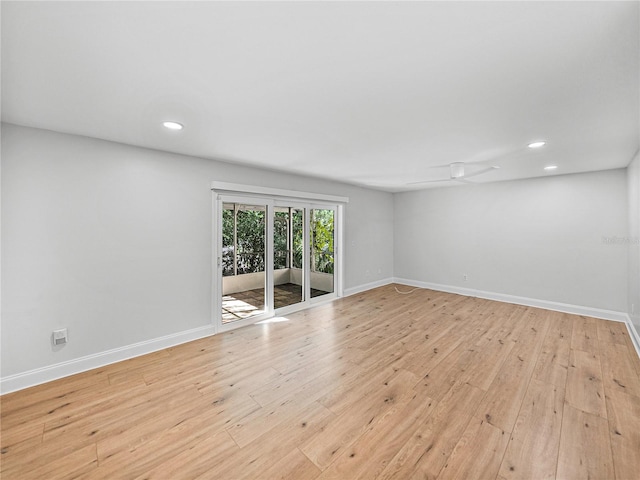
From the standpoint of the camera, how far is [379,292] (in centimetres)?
603

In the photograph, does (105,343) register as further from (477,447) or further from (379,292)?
(379,292)

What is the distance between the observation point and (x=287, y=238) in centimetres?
466

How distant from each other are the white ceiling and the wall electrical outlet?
1951mm

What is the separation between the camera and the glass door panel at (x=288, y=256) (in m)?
4.52

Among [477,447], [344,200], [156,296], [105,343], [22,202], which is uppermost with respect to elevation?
[344,200]

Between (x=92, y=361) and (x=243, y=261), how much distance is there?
205 cm

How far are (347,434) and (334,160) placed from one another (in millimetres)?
3028

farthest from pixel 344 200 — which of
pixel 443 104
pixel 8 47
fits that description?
pixel 8 47

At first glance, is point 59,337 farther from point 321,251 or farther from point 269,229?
point 321,251

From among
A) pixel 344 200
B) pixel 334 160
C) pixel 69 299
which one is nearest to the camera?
pixel 69 299

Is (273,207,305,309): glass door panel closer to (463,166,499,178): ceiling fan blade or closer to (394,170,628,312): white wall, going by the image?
(463,166,499,178): ceiling fan blade

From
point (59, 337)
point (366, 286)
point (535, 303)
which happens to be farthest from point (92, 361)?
point (535, 303)

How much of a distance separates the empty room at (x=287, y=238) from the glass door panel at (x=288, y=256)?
2.4 inches

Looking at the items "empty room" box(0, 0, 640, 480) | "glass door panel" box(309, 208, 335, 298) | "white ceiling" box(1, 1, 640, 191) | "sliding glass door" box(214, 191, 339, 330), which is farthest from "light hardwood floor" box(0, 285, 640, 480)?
"white ceiling" box(1, 1, 640, 191)
